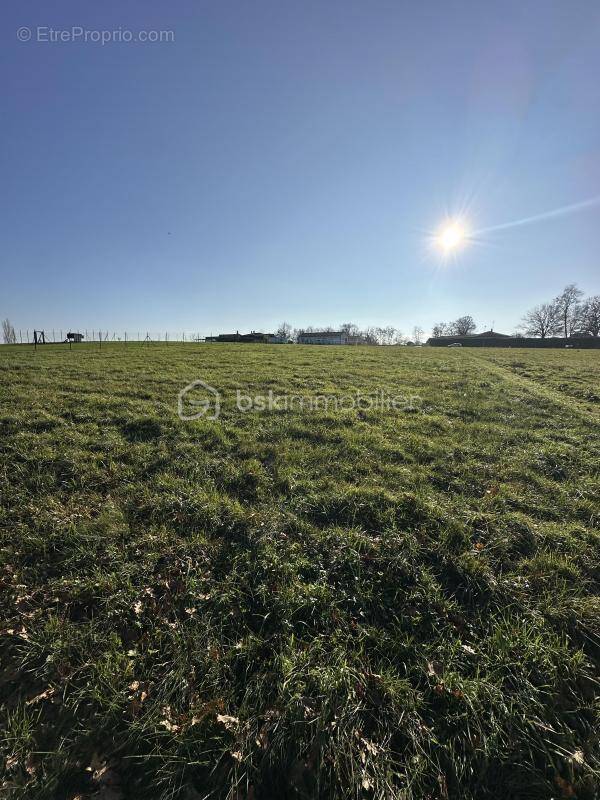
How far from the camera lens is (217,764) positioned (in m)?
2.11

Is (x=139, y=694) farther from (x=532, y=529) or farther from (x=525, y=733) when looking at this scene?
(x=532, y=529)

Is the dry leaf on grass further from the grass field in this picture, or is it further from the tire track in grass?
the tire track in grass

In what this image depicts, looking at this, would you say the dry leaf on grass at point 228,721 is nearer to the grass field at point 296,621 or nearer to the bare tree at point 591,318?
the grass field at point 296,621

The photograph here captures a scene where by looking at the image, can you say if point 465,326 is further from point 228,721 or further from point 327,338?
point 228,721

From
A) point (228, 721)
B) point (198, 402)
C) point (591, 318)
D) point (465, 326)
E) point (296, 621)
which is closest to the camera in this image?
point (228, 721)

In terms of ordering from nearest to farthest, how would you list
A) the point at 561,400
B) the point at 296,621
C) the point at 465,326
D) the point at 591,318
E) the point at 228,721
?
1. the point at 228,721
2. the point at 296,621
3. the point at 561,400
4. the point at 591,318
5. the point at 465,326

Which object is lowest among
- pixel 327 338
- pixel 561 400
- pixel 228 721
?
pixel 228 721

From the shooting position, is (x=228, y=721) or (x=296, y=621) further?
(x=296, y=621)

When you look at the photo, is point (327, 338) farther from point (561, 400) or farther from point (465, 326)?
point (561, 400)

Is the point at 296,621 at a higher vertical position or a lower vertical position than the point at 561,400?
lower

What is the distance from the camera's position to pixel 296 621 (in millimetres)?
3020

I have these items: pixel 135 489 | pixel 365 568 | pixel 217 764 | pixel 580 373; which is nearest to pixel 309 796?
pixel 217 764

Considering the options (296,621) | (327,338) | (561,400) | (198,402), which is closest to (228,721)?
(296,621)

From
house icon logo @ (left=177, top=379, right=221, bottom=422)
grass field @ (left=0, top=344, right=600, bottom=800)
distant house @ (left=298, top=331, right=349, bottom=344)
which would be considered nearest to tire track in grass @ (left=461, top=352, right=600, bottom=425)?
grass field @ (left=0, top=344, right=600, bottom=800)
